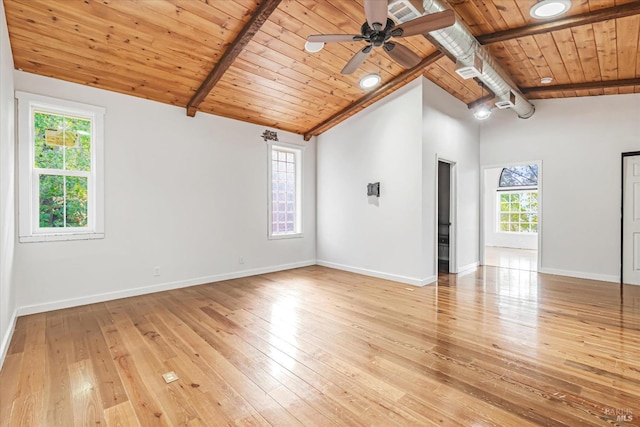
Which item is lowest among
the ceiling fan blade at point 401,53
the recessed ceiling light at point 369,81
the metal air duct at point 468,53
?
the ceiling fan blade at point 401,53

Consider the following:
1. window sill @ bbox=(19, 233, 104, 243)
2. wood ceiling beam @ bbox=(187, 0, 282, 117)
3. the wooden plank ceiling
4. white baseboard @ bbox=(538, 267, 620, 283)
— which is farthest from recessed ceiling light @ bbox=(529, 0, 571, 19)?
window sill @ bbox=(19, 233, 104, 243)

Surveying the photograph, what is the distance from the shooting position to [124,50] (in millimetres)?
3441

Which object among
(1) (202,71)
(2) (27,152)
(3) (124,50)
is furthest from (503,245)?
(2) (27,152)

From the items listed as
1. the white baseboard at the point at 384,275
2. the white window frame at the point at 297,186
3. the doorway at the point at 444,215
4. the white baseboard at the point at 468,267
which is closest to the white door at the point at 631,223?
the white baseboard at the point at 468,267

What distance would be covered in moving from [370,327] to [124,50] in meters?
4.15

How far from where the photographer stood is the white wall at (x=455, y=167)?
→ 4.86 meters

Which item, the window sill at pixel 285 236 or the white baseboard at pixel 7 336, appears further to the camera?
the window sill at pixel 285 236

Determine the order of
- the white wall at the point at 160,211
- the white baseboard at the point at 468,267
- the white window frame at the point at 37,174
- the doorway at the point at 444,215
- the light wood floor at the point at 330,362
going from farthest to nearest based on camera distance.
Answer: the doorway at the point at 444,215 → the white baseboard at the point at 468,267 → the white wall at the point at 160,211 → the white window frame at the point at 37,174 → the light wood floor at the point at 330,362

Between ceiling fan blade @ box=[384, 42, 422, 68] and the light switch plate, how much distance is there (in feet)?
10.9

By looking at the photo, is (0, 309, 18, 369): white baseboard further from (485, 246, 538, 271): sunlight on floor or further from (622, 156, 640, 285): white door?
(622, 156, 640, 285): white door

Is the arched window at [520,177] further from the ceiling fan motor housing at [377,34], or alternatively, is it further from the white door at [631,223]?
the ceiling fan motor housing at [377,34]

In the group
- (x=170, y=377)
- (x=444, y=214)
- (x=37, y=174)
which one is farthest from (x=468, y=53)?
(x=37, y=174)

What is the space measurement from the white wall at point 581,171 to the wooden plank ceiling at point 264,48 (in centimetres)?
44

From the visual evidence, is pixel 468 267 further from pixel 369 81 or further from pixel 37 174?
pixel 37 174
